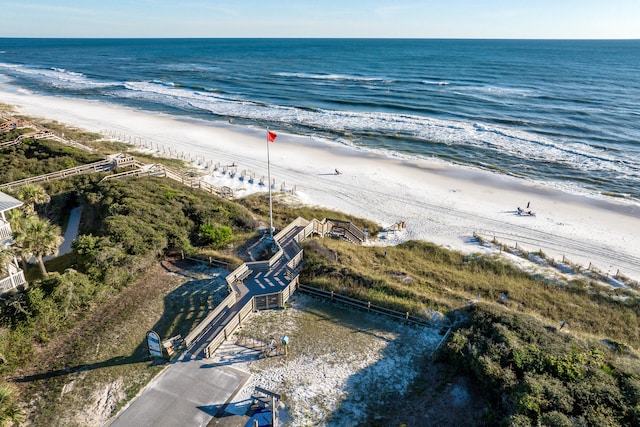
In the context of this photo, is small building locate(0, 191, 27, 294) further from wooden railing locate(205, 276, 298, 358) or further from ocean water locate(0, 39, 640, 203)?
ocean water locate(0, 39, 640, 203)

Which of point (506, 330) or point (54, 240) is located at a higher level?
point (54, 240)

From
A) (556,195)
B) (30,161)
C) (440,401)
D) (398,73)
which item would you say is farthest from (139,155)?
(398,73)

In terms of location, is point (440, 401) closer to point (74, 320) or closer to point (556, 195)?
point (74, 320)

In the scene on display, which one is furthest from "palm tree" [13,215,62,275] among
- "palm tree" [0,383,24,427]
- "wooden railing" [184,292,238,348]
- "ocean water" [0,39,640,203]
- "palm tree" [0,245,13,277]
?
"ocean water" [0,39,640,203]

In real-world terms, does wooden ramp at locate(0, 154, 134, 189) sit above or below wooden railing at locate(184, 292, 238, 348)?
above

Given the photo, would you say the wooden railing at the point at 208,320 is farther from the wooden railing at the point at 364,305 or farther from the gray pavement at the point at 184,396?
the wooden railing at the point at 364,305

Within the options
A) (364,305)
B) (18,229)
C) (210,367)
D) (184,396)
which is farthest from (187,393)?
(18,229)
